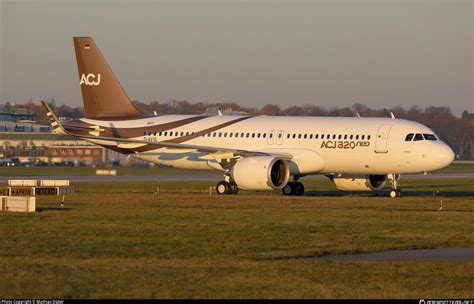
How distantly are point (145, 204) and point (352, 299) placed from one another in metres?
24.9

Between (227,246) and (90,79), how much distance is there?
32010 mm

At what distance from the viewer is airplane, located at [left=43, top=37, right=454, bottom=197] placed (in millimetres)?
46969

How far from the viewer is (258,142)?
167ft

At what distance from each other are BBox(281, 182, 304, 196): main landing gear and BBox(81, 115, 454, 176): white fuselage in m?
1.32

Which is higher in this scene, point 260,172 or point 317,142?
→ point 317,142

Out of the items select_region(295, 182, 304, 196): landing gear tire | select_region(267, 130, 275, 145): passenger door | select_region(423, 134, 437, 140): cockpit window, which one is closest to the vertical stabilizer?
select_region(267, 130, 275, 145): passenger door

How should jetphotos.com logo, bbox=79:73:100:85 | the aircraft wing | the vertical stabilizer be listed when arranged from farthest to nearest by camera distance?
jetphotos.com logo, bbox=79:73:100:85 < the vertical stabilizer < the aircraft wing

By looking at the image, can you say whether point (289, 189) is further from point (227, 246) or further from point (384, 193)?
point (227, 246)

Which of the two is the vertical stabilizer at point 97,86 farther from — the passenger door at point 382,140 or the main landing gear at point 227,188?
the passenger door at point 382,140

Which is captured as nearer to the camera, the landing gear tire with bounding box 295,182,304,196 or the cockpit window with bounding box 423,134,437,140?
the cockpit window with bounding box 423,134,437,140

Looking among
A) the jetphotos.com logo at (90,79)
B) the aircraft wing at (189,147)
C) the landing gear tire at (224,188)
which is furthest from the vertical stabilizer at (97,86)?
the landing gear tire at (224,188)

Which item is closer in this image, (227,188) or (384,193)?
(227,188)

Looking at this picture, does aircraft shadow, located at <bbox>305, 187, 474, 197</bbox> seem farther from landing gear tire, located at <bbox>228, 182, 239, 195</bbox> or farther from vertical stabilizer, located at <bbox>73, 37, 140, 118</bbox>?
→ vertical stabilizer, located at <bbox>73, 37, 140, 118</bbox>

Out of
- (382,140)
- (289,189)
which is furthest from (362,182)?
(382,140)
